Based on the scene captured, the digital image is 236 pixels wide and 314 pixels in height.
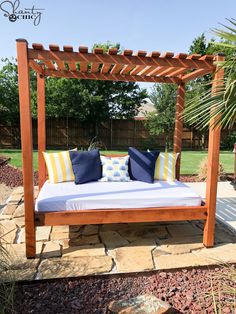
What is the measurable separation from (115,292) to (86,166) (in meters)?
2.04

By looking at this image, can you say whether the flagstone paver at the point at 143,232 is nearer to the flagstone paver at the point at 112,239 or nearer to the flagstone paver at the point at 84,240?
the flagstone paver at the point at 112,239

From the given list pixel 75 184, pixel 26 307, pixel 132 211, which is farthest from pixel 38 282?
pixel 75 184

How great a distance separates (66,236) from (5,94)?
42.4 feet

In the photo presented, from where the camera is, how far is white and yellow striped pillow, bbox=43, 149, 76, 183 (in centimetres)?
393

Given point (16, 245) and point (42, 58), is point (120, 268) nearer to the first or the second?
point (16, 245)

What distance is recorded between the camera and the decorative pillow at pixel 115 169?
3986mm

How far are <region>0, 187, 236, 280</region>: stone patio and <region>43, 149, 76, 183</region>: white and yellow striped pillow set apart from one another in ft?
2.46

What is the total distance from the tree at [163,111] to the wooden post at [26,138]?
12153 mm

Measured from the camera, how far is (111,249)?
299 centimetres

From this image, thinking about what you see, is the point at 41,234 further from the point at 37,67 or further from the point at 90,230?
the point at 37,67

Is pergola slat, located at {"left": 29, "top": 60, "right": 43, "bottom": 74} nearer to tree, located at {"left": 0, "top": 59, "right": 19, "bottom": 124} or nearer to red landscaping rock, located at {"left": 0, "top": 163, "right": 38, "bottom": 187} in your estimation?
red landscaping rock, located at {"left": 0, "top": 163, "right": 38, "bottom": 187}

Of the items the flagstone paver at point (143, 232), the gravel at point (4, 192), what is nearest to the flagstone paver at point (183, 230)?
the flagstone paver at point (143, 232)

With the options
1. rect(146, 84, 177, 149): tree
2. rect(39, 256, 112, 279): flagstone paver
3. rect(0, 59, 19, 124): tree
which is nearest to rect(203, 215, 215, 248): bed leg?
rect(39, 256, 112, 279): flagstone paver

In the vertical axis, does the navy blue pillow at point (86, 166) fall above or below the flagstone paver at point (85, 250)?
above
